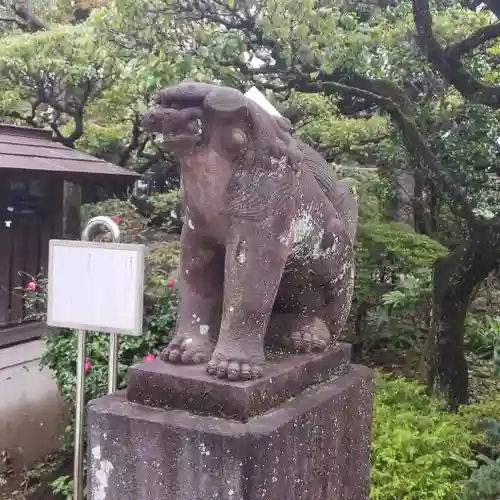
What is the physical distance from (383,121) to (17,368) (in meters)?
4.58

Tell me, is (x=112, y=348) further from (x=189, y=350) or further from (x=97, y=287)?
(x=189, y=350)

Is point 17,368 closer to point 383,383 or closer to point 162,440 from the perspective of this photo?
point 383,383

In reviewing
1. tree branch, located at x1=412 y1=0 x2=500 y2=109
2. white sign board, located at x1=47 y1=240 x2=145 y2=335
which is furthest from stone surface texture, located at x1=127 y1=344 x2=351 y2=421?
tree branch, located at x1=412 y1=0 x2=500 y2=109

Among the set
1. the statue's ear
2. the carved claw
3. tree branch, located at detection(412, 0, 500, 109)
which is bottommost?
the carved claw

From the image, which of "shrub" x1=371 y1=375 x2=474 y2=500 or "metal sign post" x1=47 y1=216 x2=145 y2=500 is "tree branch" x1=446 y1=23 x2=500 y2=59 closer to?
"shrub" x1=371 y1=375 x2=474 y2=500

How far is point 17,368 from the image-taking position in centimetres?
606

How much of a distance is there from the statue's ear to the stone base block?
0.91 metres

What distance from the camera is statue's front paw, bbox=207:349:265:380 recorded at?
6.12ft

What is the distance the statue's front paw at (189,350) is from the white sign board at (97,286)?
23 cm

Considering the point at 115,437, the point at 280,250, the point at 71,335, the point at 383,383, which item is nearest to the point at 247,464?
the point at 115,437

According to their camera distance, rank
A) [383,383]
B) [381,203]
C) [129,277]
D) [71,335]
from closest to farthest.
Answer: [129,277] → [71,335] → [383,383] → [381,203]

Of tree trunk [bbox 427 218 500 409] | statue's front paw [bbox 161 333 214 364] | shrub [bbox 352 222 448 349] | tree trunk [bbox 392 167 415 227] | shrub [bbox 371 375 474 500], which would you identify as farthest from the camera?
tree trunk [bbox 392 167 415 227]

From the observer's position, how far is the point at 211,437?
1.75 meters

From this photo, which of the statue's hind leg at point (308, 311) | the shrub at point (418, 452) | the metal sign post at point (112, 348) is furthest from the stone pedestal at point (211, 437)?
the shrub at point (418, 452)
